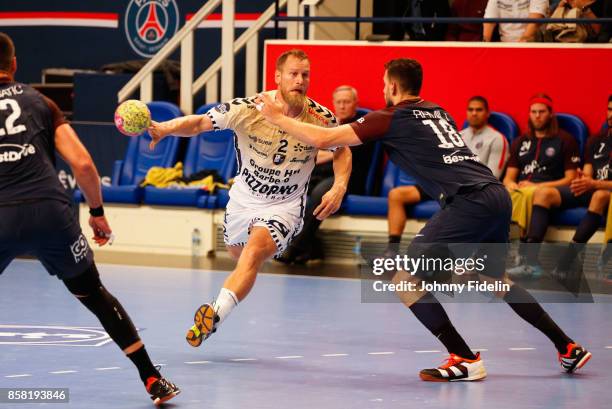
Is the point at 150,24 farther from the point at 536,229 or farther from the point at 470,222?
the point at 470,222

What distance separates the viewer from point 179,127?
6.48 metres

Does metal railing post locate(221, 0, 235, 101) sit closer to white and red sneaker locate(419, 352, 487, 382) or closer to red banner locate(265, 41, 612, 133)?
red banner locate(265, 41, 612, 133)

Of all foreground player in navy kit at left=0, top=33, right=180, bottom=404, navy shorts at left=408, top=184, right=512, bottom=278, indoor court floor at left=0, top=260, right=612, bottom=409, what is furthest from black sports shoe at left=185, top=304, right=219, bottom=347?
navy shorts at left=408, top=184, right=512, bottom=278

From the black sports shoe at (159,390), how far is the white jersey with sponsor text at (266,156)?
6.04 ft

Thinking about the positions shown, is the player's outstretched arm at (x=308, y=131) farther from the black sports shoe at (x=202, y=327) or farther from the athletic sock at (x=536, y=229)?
the athletic sock at (x=536, y=229)

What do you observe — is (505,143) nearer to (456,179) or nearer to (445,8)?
(445,8)

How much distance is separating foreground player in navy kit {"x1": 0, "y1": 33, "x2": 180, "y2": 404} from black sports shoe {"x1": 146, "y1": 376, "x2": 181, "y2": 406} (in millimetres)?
306

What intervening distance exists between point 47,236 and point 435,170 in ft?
7.45

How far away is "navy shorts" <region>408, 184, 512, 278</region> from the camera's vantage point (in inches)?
241

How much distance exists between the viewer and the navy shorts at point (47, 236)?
4945 millimetres

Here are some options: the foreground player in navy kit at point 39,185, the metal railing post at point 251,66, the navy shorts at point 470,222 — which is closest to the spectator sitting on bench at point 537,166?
the metal railing post at point 251,66

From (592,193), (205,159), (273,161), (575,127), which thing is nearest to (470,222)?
(273,161)

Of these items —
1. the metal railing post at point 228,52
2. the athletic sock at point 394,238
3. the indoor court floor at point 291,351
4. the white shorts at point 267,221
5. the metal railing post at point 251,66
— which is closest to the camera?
the indoor court floor at point 291,351
